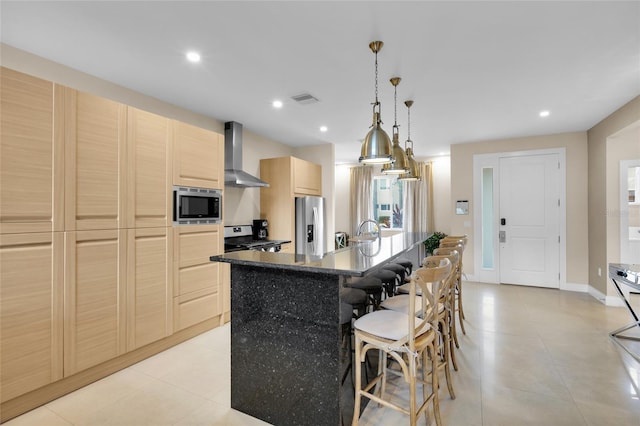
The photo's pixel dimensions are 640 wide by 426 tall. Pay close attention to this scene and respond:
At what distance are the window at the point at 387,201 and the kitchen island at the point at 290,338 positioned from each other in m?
5.56

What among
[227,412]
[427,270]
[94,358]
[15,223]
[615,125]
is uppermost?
[615,125]

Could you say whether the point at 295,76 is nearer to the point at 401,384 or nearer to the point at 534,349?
the point at 401,384

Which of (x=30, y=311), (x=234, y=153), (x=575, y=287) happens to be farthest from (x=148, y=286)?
(x=575, y=287)

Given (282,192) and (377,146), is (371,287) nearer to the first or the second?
(377,146)

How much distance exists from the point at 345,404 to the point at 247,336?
2.41 feet

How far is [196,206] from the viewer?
331 centimetres

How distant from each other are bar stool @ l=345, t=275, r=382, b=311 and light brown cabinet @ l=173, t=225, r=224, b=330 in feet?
Result: 6.04

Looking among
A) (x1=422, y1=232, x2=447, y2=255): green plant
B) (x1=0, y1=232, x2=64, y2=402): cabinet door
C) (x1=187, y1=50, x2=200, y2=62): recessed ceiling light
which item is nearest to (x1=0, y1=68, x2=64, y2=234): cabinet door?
(x1=0, y1=232, x2=64, y2=402): cabinet door

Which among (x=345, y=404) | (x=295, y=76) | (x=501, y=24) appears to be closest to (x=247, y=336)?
(x=345, y=404)

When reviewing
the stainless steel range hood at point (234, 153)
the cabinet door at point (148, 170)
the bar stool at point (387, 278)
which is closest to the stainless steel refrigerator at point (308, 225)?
the stainless steel range hood at point (234, 153)

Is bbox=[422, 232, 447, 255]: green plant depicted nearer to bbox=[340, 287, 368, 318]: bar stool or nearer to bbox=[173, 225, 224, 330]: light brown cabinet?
bbox=[173, 225, 224, 330]: light brown cabinet

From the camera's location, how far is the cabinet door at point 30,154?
1.95m

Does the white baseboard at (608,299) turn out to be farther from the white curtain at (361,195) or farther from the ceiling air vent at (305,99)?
the ceiling air vent at (305,99)

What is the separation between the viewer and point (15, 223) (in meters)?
1.99
